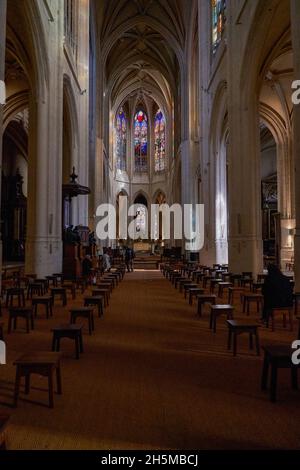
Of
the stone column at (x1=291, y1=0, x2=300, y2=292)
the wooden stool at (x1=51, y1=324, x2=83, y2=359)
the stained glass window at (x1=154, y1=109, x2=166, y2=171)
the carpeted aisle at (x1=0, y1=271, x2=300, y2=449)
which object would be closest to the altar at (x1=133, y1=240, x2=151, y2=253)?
the stained glass window at (x1=154, y1=109, x2=166, y2=171)

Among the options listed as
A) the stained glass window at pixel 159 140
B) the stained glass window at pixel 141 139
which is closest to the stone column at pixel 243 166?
the stained glass window at pixel 159 140

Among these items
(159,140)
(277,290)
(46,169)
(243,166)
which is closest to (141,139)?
(159,140)

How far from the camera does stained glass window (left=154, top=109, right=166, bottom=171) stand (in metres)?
44.6

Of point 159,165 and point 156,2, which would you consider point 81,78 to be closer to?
point 156,2

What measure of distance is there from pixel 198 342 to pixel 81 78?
1789 cm

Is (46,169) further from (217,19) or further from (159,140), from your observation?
(159,140)

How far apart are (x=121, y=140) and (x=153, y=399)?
43.3 metres

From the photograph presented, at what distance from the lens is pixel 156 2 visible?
28828 mm

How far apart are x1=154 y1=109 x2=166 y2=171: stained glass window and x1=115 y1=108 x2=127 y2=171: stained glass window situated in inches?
142

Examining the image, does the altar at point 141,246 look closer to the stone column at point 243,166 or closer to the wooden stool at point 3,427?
the stone column at point 243,166

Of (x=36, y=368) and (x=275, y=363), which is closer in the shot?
(x=36, y=368)

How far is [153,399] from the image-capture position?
3605 mm
